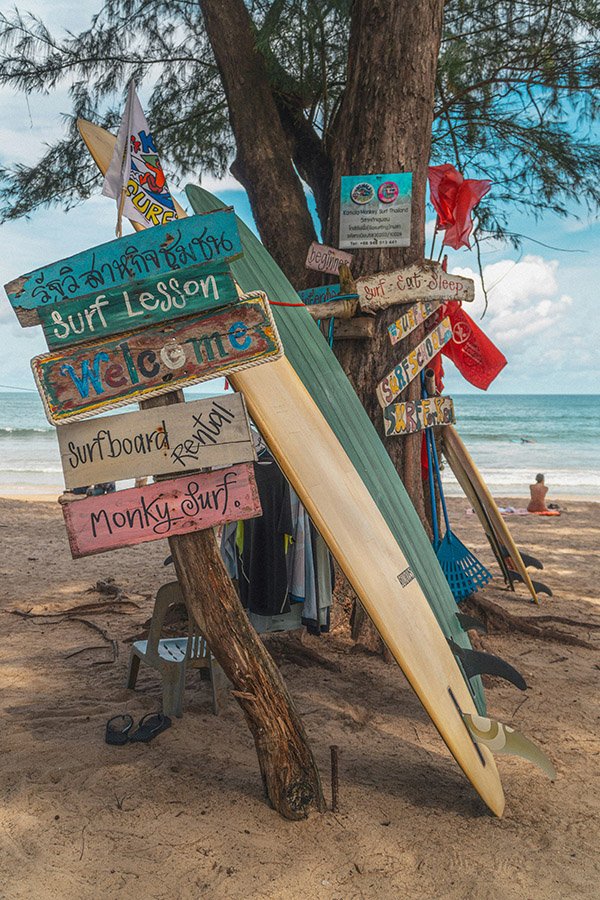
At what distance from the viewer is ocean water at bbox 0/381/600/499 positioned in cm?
1792

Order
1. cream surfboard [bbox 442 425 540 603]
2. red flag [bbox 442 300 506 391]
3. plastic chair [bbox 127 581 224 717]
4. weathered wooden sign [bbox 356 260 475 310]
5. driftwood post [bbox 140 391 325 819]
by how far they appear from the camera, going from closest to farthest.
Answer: driftwood post [bbox 140 391 325 819] < plastic chair [bbox 127 581 224 717] < weathered wooden sign [bbox 356 260 475 310] < red flag [bbox 442 300 506 391] < cream surfboard [bbox 442 425 540 603]

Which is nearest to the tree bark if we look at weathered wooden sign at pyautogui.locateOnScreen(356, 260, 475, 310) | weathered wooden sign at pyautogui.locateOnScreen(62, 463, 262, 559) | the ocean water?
weathered wooden sign at pyautogui.locateOnScreen(356, 260, 475, 310)

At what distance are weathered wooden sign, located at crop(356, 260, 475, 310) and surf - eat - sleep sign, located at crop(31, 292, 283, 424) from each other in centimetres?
172

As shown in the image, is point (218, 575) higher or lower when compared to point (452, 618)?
higher

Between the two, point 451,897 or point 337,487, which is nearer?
point 451,897

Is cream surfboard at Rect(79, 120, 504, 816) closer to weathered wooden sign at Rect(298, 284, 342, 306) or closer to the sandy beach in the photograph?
the sandy beach

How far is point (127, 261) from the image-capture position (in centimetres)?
209

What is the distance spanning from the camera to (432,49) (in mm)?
3902

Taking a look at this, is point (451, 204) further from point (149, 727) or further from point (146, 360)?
point (149, 727)

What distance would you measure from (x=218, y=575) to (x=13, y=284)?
1.02 m

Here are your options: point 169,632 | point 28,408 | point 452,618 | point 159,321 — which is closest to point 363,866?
point 452,618

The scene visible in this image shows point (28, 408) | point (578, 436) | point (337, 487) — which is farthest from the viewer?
point (28, 408)

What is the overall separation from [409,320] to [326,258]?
553 millimetres

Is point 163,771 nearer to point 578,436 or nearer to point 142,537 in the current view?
point 142,537
